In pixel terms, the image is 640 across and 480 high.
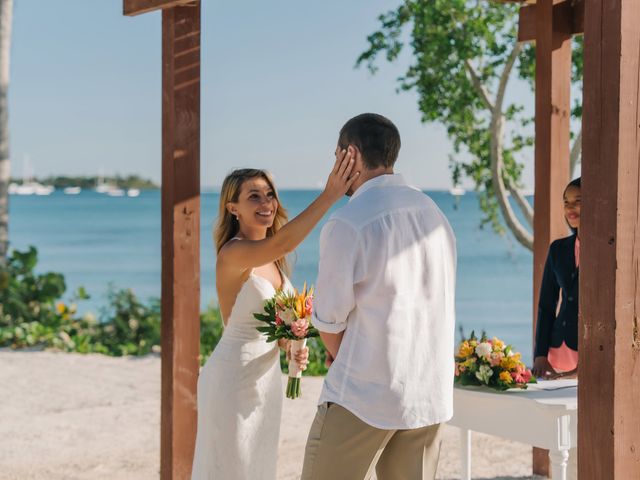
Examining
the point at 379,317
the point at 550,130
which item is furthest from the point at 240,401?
the point at 550,130

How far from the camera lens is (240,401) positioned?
4074 mm

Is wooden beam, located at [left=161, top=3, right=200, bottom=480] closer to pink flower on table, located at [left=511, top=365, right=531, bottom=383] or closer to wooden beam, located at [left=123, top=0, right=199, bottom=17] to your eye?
wooden beam, located at [left=123, top=0, right=199, bottom=17]

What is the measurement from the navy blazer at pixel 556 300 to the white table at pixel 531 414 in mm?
423

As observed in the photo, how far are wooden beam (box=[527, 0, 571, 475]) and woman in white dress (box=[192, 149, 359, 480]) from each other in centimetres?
222

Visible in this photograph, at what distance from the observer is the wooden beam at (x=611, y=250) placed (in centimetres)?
282

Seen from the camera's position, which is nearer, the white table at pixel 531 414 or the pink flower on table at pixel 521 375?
the white table at pixel 531 414

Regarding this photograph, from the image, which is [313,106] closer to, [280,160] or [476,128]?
[280,160]

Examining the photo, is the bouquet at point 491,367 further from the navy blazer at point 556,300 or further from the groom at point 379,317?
the groom at point 379,317

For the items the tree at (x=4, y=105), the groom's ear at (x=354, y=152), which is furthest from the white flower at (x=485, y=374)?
the tree at (x=4, y=105)

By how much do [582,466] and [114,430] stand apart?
5.25m

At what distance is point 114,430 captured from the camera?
24.6 ft

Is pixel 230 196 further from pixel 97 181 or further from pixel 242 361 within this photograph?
pixel 97 181

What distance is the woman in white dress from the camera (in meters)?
4.07

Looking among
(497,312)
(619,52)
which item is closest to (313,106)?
(497,312)
